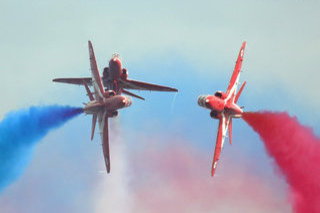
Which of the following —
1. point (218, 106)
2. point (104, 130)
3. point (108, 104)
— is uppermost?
point (218, 106)

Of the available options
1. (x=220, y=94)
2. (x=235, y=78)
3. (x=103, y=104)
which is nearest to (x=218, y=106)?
(x=220, y=94)

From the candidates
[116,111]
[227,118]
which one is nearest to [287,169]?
[227,118]

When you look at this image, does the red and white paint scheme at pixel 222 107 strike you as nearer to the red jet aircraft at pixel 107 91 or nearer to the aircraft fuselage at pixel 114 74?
the red jet aircraft at pixel 107 91

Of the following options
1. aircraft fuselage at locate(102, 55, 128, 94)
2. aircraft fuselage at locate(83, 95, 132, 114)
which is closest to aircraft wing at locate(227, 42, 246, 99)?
aircraft fuselage at locate(83, 95, 132, 114)

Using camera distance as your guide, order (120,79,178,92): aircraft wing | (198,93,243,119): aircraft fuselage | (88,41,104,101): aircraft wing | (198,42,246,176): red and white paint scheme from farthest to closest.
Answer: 1. (120,79,178,92): aircraft wing
2. (88,41,104,101): aircraft wing
3. (198,42,246,176): red and white paint scheme
4. (198,93,243,119): aircraft fuselage

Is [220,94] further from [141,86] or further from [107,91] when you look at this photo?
[141,86]

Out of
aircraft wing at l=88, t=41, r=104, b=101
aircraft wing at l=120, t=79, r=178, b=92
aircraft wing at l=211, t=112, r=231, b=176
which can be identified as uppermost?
aircraft wing at l=88, t=41, r=104, b=101

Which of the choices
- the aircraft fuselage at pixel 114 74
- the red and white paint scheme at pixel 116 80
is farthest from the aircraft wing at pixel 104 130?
the aircraft fuselage at pixel 114 74

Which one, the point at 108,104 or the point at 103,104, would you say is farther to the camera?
the point at 103,104

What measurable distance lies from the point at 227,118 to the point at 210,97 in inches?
135

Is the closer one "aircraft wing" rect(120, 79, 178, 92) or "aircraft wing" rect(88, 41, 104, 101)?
"aircraft wing" rect(88, 41, 104, 101)

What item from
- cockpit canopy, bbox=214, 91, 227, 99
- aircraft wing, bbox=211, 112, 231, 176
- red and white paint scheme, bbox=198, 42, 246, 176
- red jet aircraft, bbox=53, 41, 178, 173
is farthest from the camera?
red jet aircraft, bbox=53, 41, 178, 173

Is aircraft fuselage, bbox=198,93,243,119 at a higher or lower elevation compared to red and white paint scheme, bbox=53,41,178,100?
higher

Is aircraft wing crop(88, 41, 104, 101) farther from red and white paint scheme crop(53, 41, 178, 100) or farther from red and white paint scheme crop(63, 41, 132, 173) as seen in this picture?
red and white paint scheme crop(53, 41, 178, 100)
